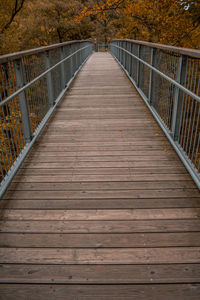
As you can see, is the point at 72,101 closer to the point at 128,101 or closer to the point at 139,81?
the point at 128,101

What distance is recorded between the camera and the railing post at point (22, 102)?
11.2 ft

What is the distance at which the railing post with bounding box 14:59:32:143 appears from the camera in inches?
135

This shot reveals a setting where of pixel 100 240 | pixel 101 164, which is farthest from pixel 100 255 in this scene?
pixel 101 164

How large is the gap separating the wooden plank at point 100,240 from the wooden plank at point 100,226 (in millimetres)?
51

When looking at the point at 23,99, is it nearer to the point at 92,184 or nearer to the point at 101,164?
the point at 101,164

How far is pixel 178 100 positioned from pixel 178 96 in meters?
0.05

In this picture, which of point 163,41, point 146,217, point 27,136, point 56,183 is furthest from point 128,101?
point 163,41

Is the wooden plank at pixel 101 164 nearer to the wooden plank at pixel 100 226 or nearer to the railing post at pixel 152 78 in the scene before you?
the wooden plank at pixel 100 226

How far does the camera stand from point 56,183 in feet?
10.1

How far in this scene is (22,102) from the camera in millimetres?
3641
